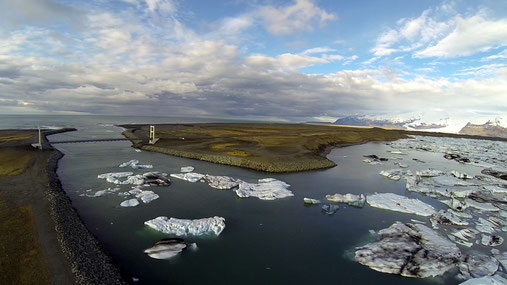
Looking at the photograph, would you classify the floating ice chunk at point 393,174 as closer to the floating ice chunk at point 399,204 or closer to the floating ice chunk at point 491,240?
the floating ice chunk at point 399,204

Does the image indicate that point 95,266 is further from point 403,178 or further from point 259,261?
point 403,178

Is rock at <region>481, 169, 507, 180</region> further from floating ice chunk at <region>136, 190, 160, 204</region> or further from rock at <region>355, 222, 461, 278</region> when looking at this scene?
floating ice chunk at <region>136, 190, 160, 204</region>

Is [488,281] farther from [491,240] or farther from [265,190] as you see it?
[265,190]

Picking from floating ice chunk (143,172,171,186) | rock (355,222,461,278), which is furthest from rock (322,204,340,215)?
floating ice chunk (143,172,171,186)

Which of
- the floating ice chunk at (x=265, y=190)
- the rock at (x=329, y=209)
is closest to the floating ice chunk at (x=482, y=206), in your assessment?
the rock at (x=329, y=209)

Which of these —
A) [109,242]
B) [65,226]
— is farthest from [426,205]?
[65,226]

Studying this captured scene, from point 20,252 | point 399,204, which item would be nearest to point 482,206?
point 399,204
